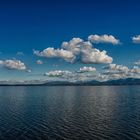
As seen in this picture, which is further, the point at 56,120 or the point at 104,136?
the point at 56,120

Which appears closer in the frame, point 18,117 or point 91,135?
point 91,135

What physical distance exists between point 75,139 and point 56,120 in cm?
2265

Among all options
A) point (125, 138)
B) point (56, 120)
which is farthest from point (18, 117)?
point (125, 138)

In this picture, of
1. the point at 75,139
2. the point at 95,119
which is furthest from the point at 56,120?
the point at 75,139

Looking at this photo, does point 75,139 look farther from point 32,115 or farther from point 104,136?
point 32,115

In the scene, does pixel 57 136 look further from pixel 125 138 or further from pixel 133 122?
pixel 133 122

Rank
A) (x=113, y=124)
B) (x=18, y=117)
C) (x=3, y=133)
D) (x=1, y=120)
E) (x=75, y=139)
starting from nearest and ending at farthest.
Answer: (x=75, y=139), (x=3, y=133), (x=113, y=124), (x=1, y=120), (x=18, y=117)

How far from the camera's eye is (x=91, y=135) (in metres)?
60.2

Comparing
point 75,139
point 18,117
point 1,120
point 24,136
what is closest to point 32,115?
point 18,117

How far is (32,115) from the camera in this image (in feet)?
292

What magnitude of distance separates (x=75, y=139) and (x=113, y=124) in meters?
17.4

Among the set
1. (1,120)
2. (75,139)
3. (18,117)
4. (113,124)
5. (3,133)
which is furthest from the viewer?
(18,117)

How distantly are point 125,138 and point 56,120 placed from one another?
2679cm

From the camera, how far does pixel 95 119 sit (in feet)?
263
